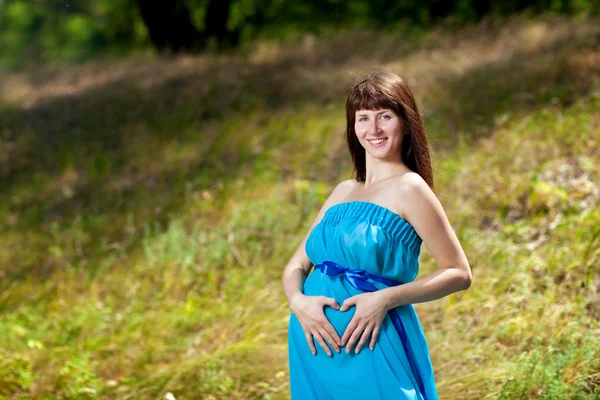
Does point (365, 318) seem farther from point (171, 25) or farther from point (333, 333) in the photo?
point (171, 25)

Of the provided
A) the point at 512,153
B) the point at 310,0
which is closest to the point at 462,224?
the point at 512,153

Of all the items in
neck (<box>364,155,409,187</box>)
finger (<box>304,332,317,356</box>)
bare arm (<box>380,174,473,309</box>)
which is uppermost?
neck (<box>364,155,409,187</box>)

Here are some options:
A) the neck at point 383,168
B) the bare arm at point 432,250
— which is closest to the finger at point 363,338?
the bare arm at point 432,250

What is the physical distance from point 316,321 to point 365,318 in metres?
0.17

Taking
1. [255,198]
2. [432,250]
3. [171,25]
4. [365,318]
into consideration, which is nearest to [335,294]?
[365,318]

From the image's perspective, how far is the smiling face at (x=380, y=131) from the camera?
7.45 feet

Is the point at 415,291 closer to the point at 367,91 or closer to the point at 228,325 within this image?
the point at 367,91

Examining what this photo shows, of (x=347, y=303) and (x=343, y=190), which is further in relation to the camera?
(x=343, y=190)

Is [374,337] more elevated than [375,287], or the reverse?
[375,287]

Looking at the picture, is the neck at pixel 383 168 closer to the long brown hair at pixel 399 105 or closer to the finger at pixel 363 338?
the long brown hair at pixel 399 105

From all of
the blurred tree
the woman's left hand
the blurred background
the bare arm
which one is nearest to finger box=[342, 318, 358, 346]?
the woman's left hand

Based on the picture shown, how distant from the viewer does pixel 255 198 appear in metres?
6.61

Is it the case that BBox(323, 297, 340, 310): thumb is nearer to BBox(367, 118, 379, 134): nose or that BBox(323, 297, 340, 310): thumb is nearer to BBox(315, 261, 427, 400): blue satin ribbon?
BBox(315, 261, 427, 400): blue satin ribbon

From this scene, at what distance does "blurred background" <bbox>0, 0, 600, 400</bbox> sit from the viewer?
4.13m
